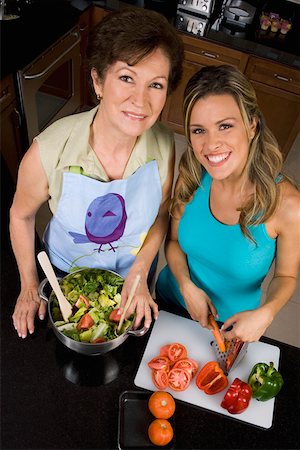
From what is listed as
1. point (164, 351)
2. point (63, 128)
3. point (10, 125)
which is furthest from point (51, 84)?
point (164, 351)

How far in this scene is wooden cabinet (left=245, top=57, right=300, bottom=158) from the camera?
2.58m

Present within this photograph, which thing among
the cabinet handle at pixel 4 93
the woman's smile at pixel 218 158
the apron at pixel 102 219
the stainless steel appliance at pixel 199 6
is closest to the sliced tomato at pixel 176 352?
the apron at pixel 102 219

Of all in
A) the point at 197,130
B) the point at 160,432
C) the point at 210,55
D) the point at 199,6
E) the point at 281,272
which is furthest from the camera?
the point at 210,55

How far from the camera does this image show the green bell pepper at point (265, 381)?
38.2 inches

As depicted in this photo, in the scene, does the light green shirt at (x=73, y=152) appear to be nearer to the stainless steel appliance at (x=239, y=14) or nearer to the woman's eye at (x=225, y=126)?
the woman's eye at (x=225, y=126)

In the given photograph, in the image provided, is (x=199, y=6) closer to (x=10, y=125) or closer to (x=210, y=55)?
(x=210, y=55)

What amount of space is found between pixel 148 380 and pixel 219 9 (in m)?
2.51

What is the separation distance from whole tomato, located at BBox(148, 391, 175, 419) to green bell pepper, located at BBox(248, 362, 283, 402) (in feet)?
0.66

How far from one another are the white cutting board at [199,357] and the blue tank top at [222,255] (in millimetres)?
208

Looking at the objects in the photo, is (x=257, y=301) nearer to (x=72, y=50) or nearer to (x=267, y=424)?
(x=267, y=424)

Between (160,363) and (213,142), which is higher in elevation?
(213,142)

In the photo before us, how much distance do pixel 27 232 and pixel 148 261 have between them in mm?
356

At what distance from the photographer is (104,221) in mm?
1207

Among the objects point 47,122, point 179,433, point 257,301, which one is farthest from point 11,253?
point 47,122
